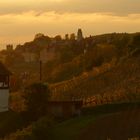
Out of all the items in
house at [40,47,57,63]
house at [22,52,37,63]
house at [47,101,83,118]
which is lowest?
house at [22,52,37,63]

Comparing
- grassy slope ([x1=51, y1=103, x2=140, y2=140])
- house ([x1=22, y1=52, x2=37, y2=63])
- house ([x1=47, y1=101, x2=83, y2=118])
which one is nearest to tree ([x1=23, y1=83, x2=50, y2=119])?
house ([x1=47, y1=101, x2=83, y2=118])

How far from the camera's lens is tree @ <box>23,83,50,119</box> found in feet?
149

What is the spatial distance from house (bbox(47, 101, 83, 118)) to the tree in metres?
1.00

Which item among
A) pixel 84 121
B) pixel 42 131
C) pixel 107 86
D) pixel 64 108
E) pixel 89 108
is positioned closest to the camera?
pixel 42 131

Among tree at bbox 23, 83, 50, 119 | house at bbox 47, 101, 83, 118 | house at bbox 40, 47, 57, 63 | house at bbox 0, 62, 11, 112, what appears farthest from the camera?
house at bbox 40, 47, 57, 63

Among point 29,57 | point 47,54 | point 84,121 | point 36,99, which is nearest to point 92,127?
point 84,121

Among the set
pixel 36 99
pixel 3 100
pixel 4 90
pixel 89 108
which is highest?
pixel 36 99

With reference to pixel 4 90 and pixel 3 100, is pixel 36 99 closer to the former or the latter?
pixel 3 100

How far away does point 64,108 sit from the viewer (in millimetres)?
46688

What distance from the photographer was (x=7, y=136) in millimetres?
40406

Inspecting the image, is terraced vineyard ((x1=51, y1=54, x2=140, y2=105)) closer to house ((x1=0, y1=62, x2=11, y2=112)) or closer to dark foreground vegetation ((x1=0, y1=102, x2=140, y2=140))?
dark foreground vegetation ((x1=0, y1=102, x2=140, y2=140))

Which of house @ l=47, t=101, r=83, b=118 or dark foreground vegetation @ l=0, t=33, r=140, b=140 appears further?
house @ l=47, t=101, r=83, b=118

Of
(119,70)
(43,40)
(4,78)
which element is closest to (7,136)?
(4,78)

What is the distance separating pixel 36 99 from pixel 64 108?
2520 millimetres
